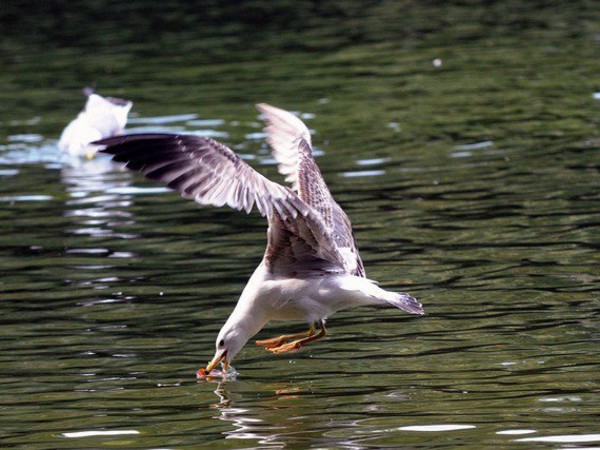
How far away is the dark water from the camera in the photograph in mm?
7457

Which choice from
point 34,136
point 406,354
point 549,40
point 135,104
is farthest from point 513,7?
point 406,354

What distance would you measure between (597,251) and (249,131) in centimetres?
754

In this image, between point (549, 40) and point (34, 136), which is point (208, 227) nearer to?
point (34, 136)

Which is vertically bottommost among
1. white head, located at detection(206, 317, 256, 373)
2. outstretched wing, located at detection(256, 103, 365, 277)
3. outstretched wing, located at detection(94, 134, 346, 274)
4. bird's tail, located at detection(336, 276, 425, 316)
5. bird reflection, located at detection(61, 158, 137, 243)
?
bird reflection, located at detection(61, 158, 137, 243)

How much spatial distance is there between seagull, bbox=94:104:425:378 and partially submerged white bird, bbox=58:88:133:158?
7.67 metres

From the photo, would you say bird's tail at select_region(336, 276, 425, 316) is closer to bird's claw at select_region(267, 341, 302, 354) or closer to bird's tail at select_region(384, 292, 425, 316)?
bird's tail at select_region(384, 292, 425, 316)

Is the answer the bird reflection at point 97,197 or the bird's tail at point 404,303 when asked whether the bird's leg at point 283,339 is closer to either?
the bird's tail at point 404,303

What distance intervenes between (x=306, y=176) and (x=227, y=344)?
67.0 inches

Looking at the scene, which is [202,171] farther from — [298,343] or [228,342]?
[298,343]

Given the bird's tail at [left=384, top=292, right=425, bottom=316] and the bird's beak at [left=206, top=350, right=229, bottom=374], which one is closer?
the bird's tail at [left=384, top=292, right=425, bottom=316]

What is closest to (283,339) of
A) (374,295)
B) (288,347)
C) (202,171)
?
(288,347)

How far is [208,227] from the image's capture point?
12.8 m

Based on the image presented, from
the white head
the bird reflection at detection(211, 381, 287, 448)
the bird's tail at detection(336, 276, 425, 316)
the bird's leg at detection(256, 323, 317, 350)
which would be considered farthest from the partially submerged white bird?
the bird reflection at detection(211, 381, 287, 448)

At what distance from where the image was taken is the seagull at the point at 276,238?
7414 mm
